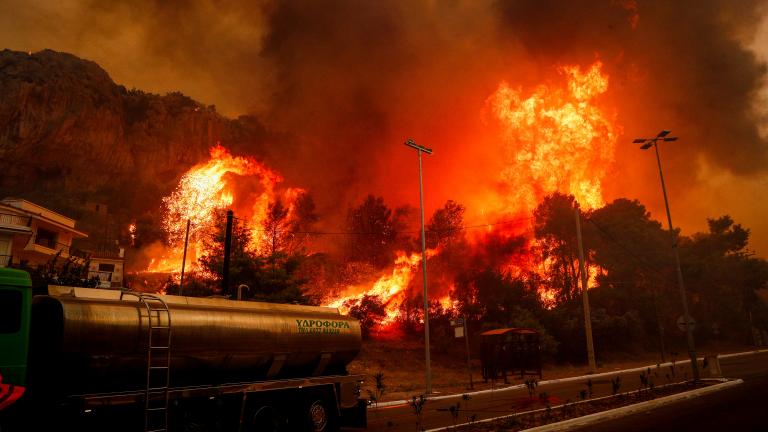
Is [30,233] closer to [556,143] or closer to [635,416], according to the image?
[635,416]

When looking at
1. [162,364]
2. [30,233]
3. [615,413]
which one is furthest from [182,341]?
[30,233]

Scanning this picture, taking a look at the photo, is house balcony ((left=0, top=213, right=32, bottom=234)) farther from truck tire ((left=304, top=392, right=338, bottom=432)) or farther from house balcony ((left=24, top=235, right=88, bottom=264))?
truck tire ((left=304, top=392, right=338, bottom=432))

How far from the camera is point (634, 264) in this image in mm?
61094

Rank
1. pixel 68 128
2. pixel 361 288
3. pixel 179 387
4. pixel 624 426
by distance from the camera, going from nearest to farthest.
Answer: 1. pixel 179 387
2. pixel 624 426
3. pixel 361 288
4. pixel 68 128

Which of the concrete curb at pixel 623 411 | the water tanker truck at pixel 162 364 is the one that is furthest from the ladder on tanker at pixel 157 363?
the concrete curb at pixel 623 411

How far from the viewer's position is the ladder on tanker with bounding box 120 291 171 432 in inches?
381

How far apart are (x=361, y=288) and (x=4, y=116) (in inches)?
2243

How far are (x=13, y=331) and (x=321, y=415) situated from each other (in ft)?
25.5

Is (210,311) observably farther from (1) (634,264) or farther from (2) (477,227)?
(1) (634,264)

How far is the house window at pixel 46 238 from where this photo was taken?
48.9m

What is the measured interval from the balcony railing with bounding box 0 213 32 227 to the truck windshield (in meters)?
44.0

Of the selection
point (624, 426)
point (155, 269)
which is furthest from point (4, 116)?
point (624, 426)

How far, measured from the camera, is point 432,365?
40.6m

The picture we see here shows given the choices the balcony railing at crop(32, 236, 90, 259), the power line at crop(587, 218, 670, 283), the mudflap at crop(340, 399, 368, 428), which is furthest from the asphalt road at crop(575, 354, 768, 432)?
the balcony railing at crop(32, 236, 90, 259)
